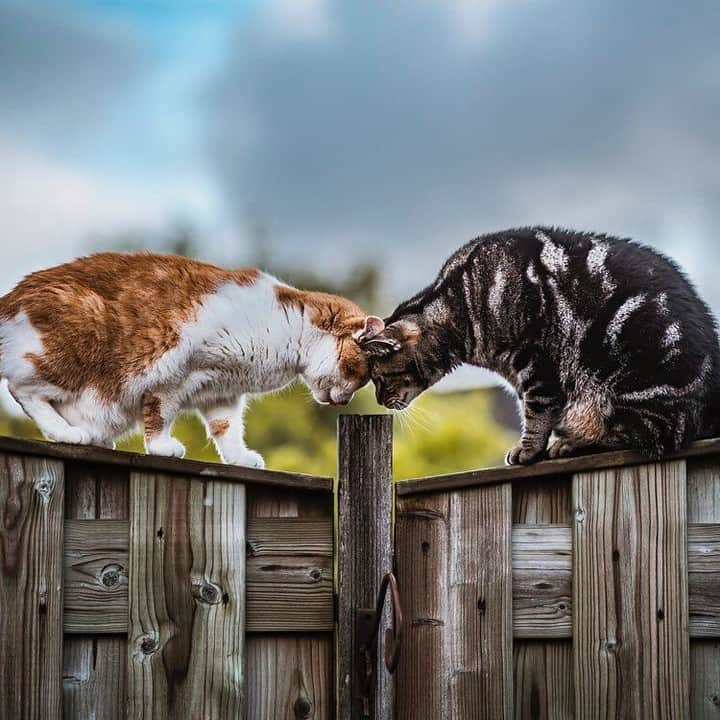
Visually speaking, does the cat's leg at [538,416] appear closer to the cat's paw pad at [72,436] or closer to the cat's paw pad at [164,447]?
the cat's paw pad at [164,447]

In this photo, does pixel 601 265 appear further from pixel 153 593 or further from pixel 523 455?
pixel 153 593

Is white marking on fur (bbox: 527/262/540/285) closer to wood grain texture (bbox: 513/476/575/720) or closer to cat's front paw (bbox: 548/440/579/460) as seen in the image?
cat's front paw (bbox: 548/440/579/460)

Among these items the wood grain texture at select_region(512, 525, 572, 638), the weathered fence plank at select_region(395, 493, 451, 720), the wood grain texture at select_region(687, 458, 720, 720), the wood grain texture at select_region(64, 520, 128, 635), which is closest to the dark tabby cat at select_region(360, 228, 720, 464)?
the wood grain texture at select_region(687, 458, 720, 720)

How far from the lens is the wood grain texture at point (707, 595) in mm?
2057

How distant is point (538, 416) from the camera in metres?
2.44

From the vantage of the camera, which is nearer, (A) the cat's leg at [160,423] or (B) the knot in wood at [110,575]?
(B) the knot in wood at [110,575]

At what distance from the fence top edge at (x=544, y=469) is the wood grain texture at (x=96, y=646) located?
633 millimetres

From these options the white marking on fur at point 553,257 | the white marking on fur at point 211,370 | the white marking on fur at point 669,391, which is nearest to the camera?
the white marking on fur at point 669,391

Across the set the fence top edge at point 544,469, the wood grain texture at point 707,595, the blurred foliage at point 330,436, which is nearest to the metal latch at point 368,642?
the fence top edge at point 544,469

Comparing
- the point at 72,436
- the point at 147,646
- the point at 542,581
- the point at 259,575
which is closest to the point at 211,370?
the point at 72,436

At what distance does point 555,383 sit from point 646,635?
0.68 metres

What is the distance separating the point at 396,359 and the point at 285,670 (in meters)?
0.96

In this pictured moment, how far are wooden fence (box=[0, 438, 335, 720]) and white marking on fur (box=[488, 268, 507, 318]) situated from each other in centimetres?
79

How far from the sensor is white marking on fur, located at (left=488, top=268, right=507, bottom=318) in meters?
2.52
